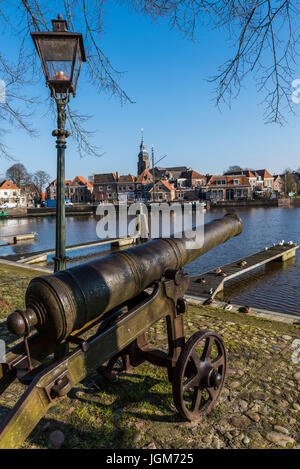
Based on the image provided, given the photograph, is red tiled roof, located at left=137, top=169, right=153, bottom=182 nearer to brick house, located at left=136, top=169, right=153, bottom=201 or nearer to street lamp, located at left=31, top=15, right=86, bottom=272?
brick house, located at left=136, top=169, right=153, bottom=201

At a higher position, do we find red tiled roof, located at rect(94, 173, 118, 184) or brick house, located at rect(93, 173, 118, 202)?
red tiled roof, located at rect(94, 173, 118, 184)

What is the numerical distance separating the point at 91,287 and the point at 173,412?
5.61 ft

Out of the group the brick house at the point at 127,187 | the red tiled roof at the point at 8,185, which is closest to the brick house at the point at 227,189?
the brick house at the point at 127,187

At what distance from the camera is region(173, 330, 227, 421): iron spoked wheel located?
10.0 ft

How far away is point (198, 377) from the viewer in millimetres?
3350

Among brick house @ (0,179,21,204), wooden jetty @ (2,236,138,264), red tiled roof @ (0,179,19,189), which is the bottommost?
wooden jetty @ (2,236,138,264)

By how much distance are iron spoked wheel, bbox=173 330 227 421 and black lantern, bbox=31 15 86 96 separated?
3.10 m

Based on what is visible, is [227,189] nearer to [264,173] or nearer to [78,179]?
[264,173]

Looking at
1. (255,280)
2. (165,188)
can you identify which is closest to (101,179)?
(165,188)

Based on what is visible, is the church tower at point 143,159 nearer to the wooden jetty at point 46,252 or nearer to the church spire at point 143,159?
the church spire at point 143,159

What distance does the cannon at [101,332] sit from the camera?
2.49 meters

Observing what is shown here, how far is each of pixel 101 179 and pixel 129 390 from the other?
304ft

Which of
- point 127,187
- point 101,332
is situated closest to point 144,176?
point 127,187

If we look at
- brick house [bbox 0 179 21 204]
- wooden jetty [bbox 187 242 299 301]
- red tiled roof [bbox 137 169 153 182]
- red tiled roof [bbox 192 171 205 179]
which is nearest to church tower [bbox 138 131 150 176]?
red tiled roof [bbox 137 169 153 182]
